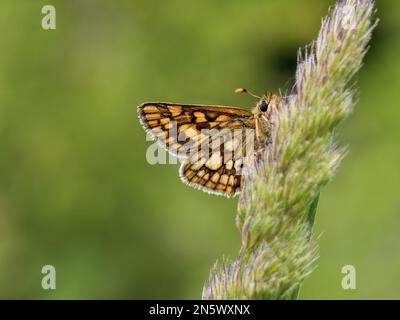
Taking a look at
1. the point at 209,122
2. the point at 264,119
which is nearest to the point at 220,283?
the point at 264,119

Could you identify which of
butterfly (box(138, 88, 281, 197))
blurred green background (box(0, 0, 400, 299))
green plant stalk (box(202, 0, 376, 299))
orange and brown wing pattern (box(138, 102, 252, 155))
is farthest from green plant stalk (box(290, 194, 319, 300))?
blurred green background (box(0, 0, 400, 299))

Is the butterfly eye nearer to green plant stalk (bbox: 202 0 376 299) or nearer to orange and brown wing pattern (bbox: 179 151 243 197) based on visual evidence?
orange and brown wing pattern (bbox: 179 151 243 197)

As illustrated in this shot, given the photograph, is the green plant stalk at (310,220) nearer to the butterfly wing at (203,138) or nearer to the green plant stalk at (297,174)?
the green plant stalk at (297,174)

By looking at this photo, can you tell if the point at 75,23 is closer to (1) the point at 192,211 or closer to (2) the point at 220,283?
(1) the point at 192,211

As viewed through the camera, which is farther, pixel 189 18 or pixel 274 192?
pixel 189 18

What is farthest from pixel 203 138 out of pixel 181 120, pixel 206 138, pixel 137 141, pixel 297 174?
pixel 137 141

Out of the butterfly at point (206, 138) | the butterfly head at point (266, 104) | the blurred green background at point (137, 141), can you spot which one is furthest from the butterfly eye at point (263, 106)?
the blurred green background at point (137, 141)
